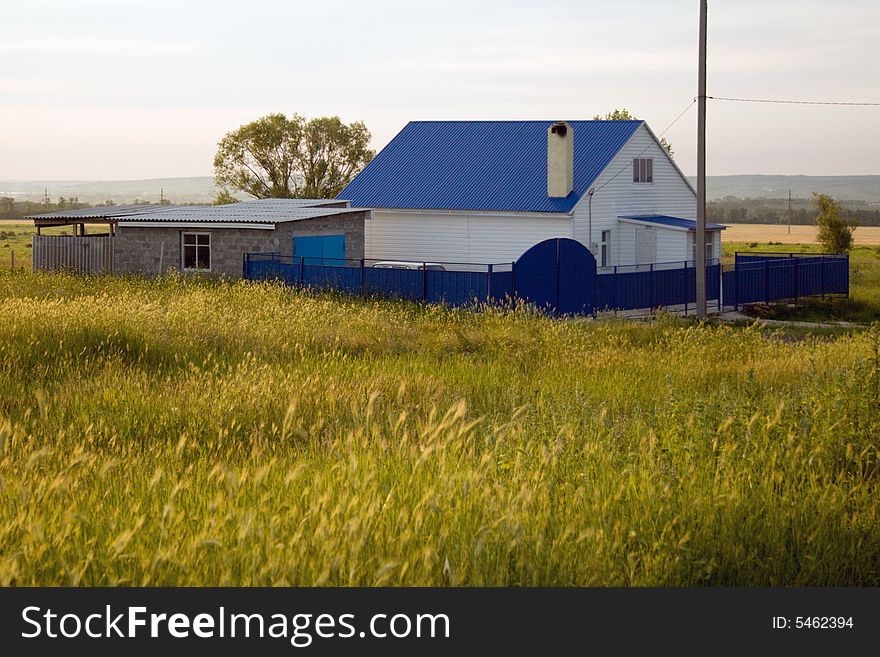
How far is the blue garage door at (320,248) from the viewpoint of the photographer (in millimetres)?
33375

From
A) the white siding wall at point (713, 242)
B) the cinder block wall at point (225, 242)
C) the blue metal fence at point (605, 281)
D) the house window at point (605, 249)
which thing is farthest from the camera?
the white siding wall at point (713, 242)

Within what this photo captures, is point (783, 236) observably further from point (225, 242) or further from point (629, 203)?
point (225, 242)

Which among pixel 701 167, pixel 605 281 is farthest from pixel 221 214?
pixel 701 167

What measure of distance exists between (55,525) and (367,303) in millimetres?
21767

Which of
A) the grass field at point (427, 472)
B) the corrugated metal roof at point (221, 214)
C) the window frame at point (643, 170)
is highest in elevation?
the window frame at point (643, 170)

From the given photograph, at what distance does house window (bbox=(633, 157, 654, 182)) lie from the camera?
39.0 m

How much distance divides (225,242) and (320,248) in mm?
2981

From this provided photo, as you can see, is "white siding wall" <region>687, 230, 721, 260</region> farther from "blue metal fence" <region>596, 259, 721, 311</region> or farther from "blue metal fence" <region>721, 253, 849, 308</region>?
"blue metal fence" <region>596, 259, 721, 311</region>

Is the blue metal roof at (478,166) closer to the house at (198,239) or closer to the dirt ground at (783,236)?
the house at (198,239)

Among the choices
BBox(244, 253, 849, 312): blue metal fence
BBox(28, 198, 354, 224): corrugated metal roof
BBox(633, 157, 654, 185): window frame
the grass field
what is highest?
BBox(633, 157, 654, 185): window frame

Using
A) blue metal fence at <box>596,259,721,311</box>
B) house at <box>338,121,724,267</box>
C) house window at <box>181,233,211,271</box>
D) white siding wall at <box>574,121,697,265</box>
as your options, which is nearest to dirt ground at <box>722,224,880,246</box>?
white siding wall at <box>574,121,697,265</box>

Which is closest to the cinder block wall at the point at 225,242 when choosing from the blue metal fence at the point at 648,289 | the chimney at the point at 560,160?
the chimney at the point at 560,160

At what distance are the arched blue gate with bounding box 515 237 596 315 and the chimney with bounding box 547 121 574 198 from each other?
7.57 meters

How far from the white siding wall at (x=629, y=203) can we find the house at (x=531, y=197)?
0.11 ft
